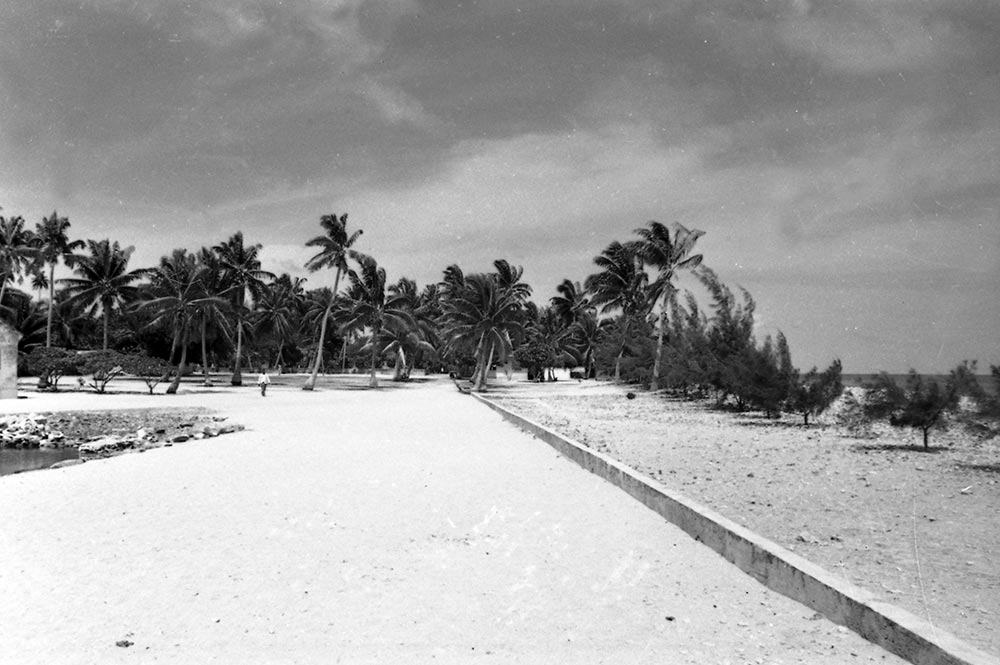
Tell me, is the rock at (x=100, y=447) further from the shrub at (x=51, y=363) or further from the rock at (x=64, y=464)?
the shrub at (x=51, y=363)

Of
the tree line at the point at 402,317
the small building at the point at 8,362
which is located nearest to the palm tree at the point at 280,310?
the tree line at the point at 402,317

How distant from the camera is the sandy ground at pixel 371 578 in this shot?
11.6 feet

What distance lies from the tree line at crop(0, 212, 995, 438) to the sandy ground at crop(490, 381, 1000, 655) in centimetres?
372

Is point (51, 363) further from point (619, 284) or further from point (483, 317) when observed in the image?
point (619, 284)

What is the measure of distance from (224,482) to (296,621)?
5225 mm

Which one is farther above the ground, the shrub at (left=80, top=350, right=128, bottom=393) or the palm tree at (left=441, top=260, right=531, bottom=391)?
the palm tree at (left=441, top=260, right=531, bottom=391)

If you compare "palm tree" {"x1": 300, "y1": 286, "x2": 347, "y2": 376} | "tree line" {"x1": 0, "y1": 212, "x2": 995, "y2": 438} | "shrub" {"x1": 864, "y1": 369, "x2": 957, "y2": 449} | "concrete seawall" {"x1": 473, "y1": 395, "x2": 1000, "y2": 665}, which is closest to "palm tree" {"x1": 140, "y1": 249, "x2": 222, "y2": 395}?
"tree line" {"x1": 0, "y1": 212, "x2": 995, "y2": 438}

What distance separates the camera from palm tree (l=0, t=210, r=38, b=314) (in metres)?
45.3

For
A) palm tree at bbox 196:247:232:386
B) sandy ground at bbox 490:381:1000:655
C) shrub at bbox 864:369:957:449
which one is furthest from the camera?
palm tree at bbox 196:247:232:386

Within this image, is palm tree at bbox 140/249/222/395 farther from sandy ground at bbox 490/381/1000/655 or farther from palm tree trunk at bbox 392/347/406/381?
sandy ground at bbox 490/381/1000/655

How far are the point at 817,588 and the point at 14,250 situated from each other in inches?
2142

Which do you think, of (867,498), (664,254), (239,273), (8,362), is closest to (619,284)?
(664,254)

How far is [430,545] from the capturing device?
5551 mm

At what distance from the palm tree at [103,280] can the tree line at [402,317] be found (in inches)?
3.8
